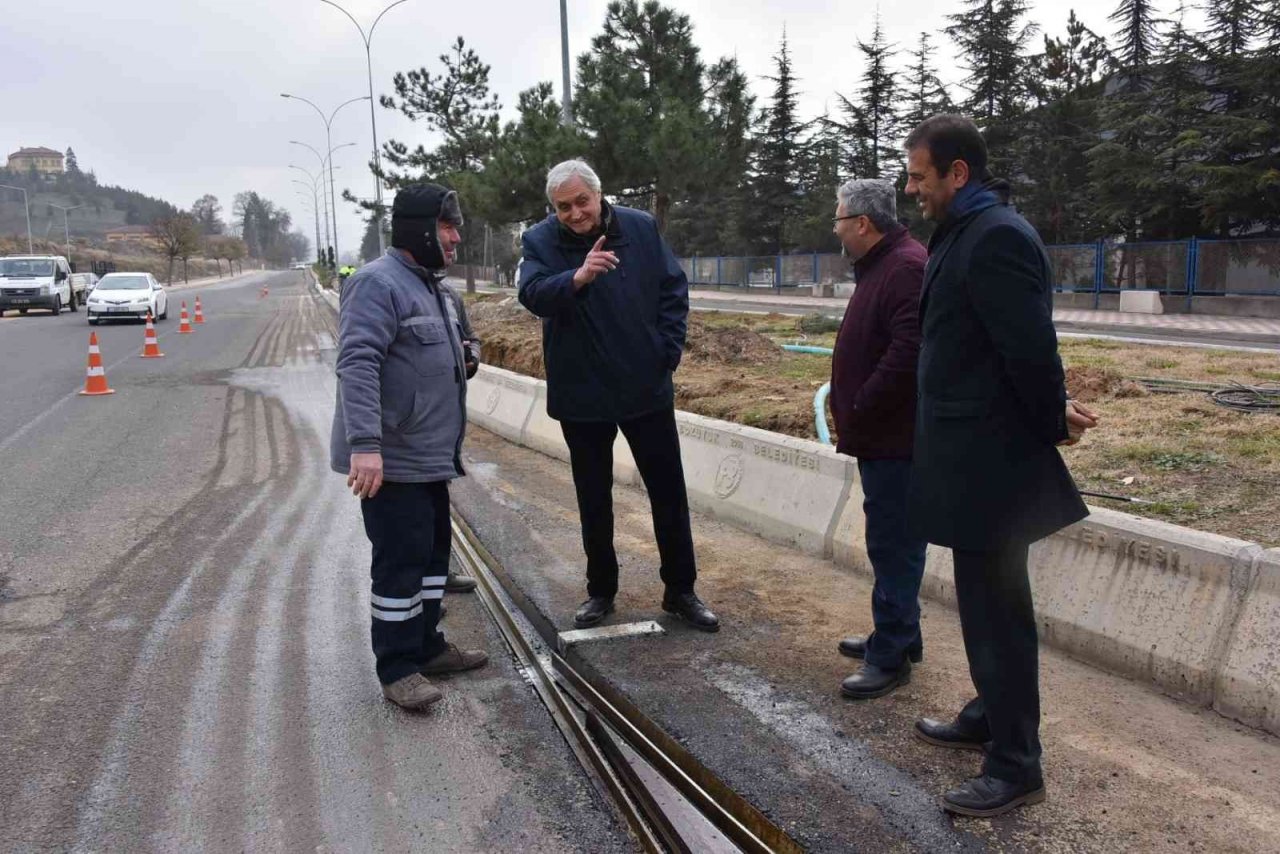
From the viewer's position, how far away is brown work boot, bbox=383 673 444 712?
13.0ft

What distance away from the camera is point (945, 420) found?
304 centimetres

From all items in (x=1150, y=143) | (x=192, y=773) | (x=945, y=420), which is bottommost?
(x=192, y=773)

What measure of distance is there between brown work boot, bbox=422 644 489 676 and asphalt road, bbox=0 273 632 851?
54 millimetres

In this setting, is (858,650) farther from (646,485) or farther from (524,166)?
(524,166)

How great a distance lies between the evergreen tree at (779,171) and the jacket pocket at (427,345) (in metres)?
45.5

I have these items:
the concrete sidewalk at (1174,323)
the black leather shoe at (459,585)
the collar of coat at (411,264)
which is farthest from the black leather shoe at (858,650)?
the concrete sidewalk at (1174,323)

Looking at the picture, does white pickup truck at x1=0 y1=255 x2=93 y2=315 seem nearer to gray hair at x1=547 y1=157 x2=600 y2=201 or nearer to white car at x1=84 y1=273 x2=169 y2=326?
white car at x1=84 y1=273 x2=169 y2=326

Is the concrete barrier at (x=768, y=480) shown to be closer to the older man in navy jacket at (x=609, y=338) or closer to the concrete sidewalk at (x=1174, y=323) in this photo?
the older man in navy jacket at (x=609, y=338)

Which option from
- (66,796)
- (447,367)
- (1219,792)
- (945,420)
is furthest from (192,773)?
(1219,792)

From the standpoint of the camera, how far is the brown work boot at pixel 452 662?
433 cm

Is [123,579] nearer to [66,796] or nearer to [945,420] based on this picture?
[66,796]

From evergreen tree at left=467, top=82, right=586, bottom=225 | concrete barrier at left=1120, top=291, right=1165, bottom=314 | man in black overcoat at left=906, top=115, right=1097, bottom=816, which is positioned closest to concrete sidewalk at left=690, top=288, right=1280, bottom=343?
concrete barrier at left=1120, top=291, right=1165, bottom=314

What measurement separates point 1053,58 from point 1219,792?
38793mm

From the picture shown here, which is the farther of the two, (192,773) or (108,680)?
(108,680)
